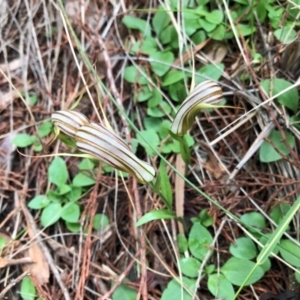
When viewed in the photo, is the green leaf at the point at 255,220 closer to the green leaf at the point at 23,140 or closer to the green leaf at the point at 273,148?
the green leaf at the point at 273,148

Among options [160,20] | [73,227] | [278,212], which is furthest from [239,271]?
[160,20]

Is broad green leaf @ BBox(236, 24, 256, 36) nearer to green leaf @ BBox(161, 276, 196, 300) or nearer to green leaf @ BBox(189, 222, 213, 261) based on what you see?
green leaf @ BBox(189, 222, 213, 261)

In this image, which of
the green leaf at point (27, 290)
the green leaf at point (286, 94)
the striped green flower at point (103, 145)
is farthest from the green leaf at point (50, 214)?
the green leaf at point (286, 94)

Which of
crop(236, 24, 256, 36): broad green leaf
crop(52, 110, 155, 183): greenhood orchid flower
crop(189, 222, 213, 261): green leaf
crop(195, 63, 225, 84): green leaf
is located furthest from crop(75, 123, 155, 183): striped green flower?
crop(236, 24, 256, 36): broad green leaf

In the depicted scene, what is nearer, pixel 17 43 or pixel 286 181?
pixel 286 181

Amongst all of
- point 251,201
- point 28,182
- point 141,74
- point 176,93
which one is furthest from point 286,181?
point 28,182

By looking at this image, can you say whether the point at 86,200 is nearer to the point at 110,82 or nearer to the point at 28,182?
the point at 28,182
